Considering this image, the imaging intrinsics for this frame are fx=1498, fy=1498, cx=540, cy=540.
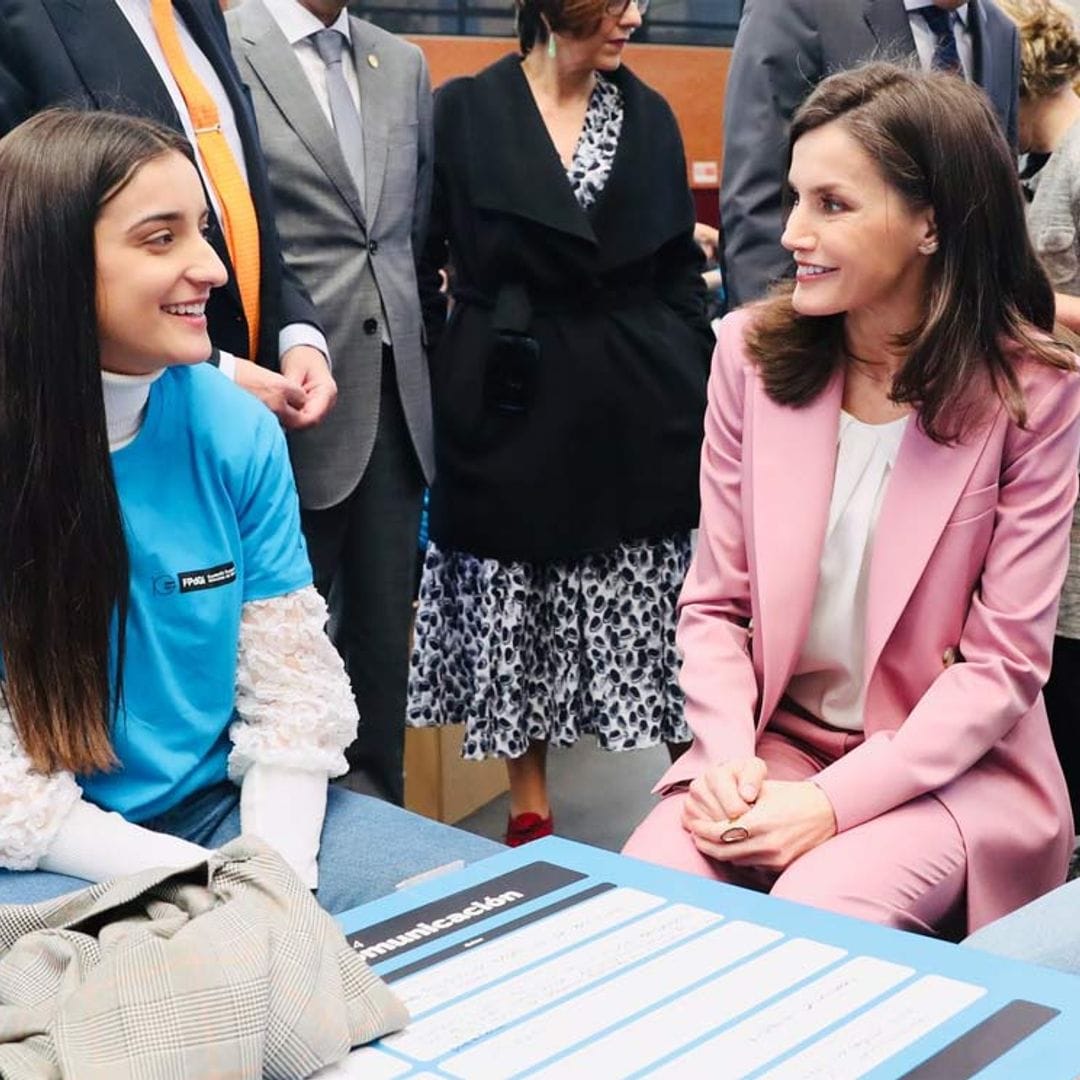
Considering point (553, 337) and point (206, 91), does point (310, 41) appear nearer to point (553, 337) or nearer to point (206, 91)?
point (206, 91)

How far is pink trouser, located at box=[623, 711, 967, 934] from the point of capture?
146cm

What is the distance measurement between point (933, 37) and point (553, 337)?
880mm

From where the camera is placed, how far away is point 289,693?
1.59m

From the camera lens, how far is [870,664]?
1.64 meters

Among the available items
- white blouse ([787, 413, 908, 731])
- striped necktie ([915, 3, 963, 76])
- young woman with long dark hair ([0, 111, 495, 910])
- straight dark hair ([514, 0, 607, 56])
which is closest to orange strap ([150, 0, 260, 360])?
young woman with long dark hair ([0, 111, 495, 910])

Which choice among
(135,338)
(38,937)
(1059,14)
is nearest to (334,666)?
(135,338)

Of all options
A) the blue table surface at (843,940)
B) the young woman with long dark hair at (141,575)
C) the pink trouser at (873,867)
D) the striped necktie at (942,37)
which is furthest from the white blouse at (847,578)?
the striped necktie at (942,37)

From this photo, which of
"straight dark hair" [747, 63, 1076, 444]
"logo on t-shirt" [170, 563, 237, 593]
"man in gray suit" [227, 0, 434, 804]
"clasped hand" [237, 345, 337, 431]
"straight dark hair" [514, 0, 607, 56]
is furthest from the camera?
"straight dark hair" [514, 0, 607, 56]

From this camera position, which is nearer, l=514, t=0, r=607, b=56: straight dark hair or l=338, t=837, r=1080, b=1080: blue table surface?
l=338, t=837, r=1080, b=1080: blue table surface

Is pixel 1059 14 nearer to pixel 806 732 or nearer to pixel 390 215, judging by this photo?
pixel 390 215

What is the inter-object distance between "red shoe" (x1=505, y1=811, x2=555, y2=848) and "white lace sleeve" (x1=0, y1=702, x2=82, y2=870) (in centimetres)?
142

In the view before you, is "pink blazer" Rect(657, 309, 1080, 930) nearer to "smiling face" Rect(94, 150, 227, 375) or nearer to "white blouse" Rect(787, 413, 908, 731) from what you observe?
"white blouse" Rect(787, 413, 908, 731)

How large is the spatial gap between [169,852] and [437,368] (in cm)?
139

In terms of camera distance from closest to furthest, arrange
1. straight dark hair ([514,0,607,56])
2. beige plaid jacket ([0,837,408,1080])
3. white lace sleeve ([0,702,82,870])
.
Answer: beige plaid jacket ([0,837,408,1080]) → white lace sleeve ([0,702,82,870]) → straight dark hair ([514,0,607,56])
